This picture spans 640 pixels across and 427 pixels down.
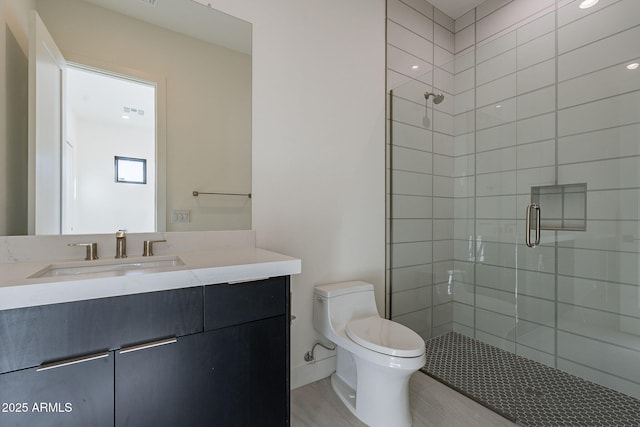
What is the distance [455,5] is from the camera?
2.49 m

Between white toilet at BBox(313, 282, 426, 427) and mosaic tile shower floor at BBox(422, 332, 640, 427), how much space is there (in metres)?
0.57

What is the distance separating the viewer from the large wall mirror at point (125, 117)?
46.0 inches

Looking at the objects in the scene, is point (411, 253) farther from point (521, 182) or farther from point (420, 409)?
point (420, 409)

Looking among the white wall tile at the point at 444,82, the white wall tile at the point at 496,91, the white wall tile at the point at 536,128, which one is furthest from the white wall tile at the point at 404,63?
the white wall tile at the point at 536,128

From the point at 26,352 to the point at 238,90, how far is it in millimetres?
1359

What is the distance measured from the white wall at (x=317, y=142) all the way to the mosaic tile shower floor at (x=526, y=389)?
67 centimetres

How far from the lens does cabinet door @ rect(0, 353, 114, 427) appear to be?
0.74 meters

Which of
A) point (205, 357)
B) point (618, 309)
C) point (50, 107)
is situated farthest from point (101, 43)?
point (618, 309)

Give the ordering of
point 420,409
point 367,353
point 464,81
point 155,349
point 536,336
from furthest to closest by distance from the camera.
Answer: point 464,81 < point 536,336 < point 420,409 < point 367,353 < point 155,349

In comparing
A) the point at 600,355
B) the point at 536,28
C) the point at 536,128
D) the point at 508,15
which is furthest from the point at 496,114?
the point at 600,355

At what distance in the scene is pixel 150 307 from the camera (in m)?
0.88

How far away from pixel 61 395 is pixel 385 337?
4.08 feet

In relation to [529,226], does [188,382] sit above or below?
below

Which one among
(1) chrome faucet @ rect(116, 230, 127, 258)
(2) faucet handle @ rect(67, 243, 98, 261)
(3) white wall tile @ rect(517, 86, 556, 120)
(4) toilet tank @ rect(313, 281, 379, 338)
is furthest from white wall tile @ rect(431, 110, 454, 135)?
(2) faucet handle @ rect(67, 243, 98, 261)
